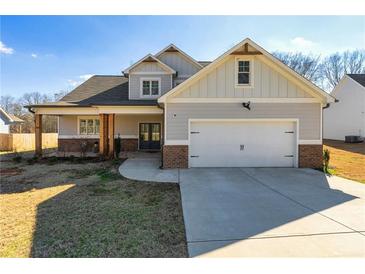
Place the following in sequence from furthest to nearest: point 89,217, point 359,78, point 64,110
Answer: point 359,78 < point 64,110 < point 89,217

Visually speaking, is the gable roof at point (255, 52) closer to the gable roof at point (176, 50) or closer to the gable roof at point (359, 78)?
the gable roof at point (176, 50)

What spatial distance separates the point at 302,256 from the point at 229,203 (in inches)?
98.9

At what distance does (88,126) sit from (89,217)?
44.6 ft

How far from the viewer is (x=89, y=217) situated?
511cm

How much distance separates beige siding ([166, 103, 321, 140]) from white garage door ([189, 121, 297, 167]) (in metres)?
0.33

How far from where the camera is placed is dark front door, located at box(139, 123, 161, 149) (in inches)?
683

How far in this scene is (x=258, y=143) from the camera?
10.7m

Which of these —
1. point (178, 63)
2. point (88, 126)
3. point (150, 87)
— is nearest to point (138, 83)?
point (150, 87)

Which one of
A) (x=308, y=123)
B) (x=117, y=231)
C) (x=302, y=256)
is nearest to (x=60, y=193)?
(x=117, y=231)

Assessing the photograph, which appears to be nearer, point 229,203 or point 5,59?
point 229,203

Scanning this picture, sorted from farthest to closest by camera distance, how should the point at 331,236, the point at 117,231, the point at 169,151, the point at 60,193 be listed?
the point at 169,151 → the point at 60,193 → the point at 117,231 → the point at 331,236

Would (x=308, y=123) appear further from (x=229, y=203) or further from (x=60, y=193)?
(x=60, y=193)

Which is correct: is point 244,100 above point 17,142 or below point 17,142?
above

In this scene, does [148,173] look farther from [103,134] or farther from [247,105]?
[103,134]
